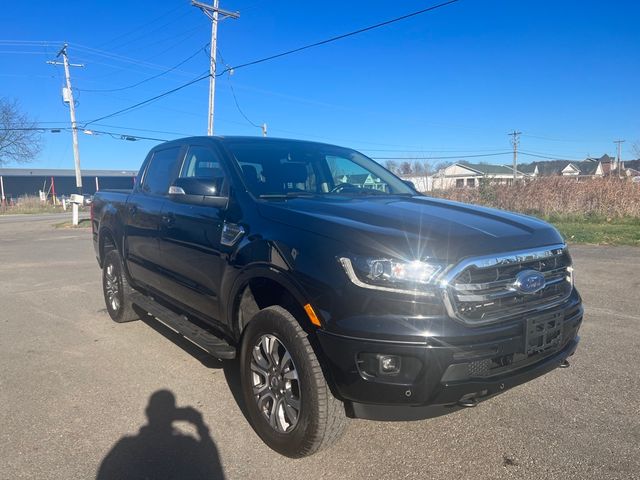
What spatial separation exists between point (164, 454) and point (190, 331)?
109cm

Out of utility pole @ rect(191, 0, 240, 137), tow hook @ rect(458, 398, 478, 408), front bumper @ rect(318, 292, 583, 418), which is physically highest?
utility pole @ rect(191, 0, 240, 137)

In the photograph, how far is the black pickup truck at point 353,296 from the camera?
245 centimetres

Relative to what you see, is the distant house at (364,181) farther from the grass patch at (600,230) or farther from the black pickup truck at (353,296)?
the grass patch at (600,230)

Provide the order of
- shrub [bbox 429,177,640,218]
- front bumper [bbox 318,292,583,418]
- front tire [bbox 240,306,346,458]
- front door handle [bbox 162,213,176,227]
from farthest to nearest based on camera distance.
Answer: shrub [bbox 429,177,640,218], front door handle [bbox 162,213,176,227], front tire [bbox 240,306,346,458], front bumper [bbox 318,292,583,418]

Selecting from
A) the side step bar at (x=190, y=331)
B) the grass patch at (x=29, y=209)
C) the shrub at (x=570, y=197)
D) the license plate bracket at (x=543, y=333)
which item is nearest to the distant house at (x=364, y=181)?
the side step bar at (x=190, y=331)

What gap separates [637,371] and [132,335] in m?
4.73

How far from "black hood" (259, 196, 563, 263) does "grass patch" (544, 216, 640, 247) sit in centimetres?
955

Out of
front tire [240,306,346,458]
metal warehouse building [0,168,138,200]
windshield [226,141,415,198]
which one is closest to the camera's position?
front tire [240,306,346,458]

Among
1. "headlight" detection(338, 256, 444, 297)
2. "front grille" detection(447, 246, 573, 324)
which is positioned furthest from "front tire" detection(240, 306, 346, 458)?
"front grille" detection(447, 246, 573, 324)

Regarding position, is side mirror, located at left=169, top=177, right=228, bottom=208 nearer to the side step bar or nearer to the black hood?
the black hood

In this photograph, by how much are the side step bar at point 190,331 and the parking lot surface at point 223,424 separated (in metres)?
0.41

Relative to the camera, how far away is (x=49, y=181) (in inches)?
2501

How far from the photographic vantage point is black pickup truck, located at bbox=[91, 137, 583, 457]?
2449 mm

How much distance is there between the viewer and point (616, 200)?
16.2 m
